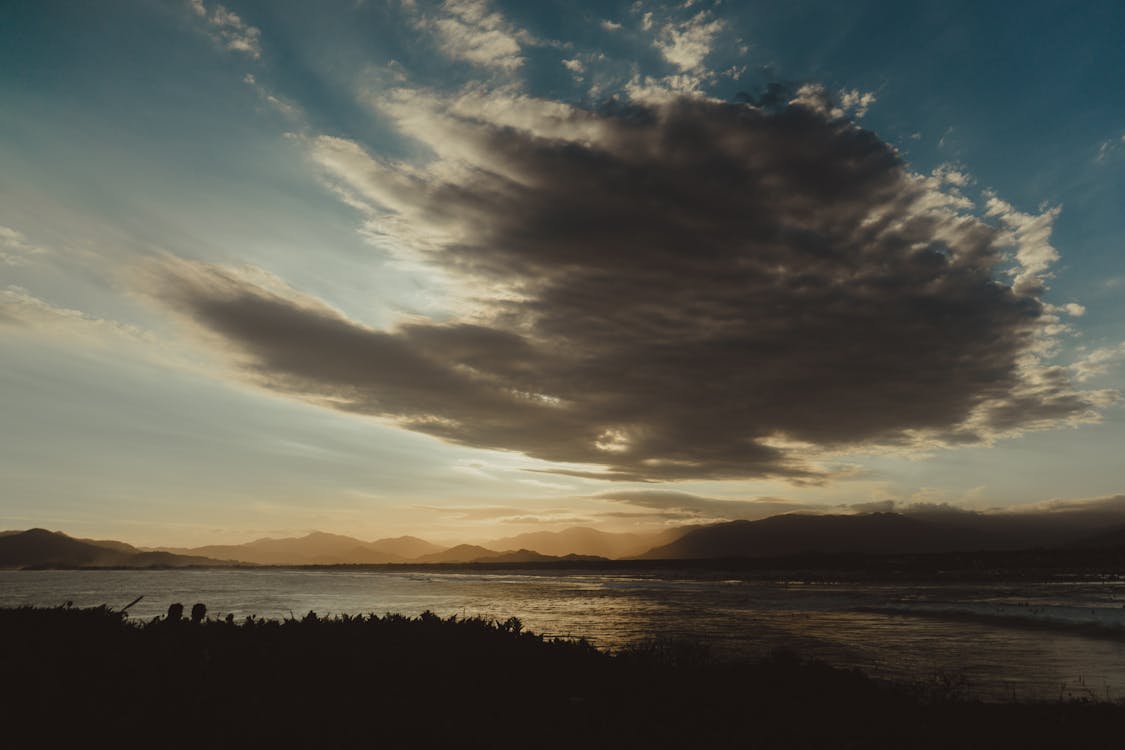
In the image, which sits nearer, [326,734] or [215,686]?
[326,734]

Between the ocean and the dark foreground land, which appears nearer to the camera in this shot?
the dark foreground land

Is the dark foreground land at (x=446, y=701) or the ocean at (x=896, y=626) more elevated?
the dark foreground land at (x=446, y=701)

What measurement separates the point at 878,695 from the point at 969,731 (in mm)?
2483

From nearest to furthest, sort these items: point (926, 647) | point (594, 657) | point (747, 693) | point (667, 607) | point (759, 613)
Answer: point (747, 693) < point (594, 657) < point (926, 647) < point (759, 613) < point (667, 607)

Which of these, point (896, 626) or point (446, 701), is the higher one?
point (446, 701)

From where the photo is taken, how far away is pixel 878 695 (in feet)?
47.4

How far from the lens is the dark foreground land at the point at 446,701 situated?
33.6ft

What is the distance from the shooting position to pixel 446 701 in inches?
486

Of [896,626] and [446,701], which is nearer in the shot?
[446,701]

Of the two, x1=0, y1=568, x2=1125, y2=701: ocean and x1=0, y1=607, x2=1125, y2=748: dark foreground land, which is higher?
x1=0, y1=607, x2=1125, y2=748: dark foreground land

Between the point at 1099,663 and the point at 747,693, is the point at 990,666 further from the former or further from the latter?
the point at 747,693

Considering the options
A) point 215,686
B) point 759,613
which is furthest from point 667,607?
point 215,686

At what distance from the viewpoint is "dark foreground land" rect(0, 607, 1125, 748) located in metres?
10.2

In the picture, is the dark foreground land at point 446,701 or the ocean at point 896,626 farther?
the ocean at point 896,626
